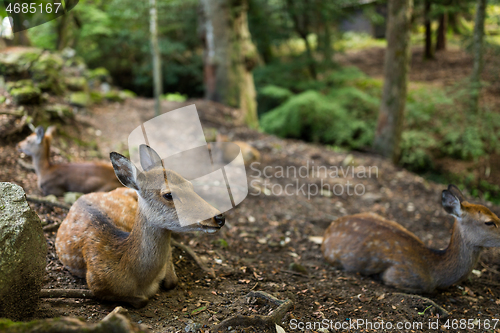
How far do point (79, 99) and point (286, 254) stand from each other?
675cm

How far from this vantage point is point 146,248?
9.82 feet

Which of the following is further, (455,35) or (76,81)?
(455,35)

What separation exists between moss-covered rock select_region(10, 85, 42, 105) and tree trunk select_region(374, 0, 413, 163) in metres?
7.72

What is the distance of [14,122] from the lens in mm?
5754

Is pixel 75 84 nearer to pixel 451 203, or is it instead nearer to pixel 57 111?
pixel 57 111

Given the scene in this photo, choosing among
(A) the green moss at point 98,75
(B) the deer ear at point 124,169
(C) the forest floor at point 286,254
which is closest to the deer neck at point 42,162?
(C) the forest floor at point 286,254

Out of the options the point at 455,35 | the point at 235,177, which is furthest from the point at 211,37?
the point at 455,35

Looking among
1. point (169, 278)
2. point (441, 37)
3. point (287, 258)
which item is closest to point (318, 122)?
point (287, 258)

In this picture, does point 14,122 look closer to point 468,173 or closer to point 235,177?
point 235,177

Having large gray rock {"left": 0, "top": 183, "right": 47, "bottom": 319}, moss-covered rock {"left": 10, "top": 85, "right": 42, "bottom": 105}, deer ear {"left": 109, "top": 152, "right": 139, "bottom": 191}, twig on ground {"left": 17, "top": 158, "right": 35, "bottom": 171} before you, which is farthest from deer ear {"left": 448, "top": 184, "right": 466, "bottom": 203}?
moss-covered rock {"left": 10, "top": 85, "right": 42, "bottom": 105}

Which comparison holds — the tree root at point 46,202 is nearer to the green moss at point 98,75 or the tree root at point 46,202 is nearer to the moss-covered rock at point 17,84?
the moss-covered rock at point 17,84

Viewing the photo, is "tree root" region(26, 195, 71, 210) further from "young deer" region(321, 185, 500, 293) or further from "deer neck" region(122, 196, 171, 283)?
"young deer" region(321, 185, 500, 293)

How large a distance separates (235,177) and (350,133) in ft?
18.7

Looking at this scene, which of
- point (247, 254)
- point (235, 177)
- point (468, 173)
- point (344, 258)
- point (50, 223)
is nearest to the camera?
point (50, 223)
